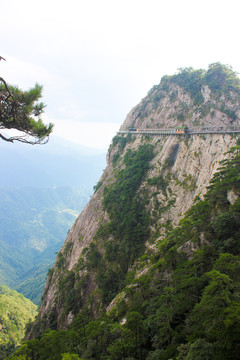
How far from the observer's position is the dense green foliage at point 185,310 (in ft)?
31.9

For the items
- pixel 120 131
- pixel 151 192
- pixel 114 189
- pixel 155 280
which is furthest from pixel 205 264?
pixel 120 131

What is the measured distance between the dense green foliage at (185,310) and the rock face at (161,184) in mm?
9773

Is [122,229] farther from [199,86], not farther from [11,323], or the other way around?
[11,323]

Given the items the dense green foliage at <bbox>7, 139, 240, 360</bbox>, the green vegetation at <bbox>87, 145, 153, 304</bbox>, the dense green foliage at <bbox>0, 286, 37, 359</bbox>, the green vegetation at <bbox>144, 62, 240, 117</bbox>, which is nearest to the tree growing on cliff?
the dense green foliage at <bbox>7, 139, 240, 360</bbox>

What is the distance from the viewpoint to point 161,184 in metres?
38.4

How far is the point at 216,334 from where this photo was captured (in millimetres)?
9281

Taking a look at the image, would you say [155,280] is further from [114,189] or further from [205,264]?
[114,189]

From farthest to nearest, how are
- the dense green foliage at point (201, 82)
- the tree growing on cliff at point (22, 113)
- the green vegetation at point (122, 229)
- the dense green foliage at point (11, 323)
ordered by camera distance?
the dense green foliage at point (11, 323), the dense green foliage at point (201, 82), the green vegetation at point (122, 229), the tree growing on cliff at point (22, 113)

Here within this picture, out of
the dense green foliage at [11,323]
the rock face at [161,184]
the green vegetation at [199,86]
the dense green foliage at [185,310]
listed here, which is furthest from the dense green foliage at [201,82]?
the dense green foliage at [11,323]

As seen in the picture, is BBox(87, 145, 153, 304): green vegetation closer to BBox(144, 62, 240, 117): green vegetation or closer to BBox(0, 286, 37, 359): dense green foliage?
BBox(144, 62, 240, 117): green vegetation

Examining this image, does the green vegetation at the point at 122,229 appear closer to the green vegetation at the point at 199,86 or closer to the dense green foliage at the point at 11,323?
the green vegetation at the point at 199,86

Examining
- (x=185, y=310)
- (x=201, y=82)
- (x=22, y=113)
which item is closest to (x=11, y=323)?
(x=185, y=310)

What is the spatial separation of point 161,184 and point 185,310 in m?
25.9

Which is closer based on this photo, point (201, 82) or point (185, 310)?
point (185, 310)
